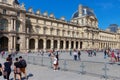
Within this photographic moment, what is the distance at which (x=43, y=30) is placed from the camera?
5434cm

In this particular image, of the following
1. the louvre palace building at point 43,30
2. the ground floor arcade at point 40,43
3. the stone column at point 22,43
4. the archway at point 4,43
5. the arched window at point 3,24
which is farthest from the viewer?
the stone column at point 22,43

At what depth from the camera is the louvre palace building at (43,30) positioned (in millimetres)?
40906

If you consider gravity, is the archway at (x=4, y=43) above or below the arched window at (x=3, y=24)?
below

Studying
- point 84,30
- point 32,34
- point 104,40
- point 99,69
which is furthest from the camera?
point 104,40

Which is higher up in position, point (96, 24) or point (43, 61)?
point (96, 24)

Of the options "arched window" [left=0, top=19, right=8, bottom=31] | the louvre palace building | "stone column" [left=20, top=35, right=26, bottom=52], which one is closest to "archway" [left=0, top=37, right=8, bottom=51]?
the louvre palace building

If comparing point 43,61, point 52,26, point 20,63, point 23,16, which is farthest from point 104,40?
point 20,63

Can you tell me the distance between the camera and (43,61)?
17641 millimetres

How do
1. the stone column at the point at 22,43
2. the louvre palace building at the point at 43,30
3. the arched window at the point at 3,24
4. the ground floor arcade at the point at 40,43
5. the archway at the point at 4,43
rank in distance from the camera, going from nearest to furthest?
the arched window at the point at 3,24 → the louvre palace building at the point at 43,30 → the ground floor arcade at the point at 40,43 → the archway at the point at 4,43 → the stone column at the point at 22,43

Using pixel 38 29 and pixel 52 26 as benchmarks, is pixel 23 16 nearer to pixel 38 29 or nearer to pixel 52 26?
pixel 38 29

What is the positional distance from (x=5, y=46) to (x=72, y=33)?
3110 cm

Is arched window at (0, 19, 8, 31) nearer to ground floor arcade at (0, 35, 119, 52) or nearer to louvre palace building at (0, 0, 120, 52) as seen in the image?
louvre palace building at (0, 0, 120, 52)

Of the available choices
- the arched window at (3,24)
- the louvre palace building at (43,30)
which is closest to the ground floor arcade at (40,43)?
the louvre palace building at (43,30)

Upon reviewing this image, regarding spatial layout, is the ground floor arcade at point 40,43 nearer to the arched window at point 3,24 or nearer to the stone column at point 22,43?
the stone column at point 22,43
